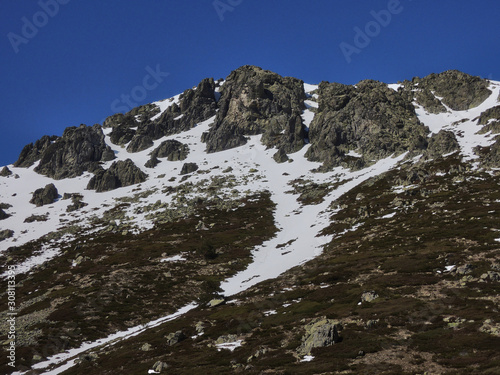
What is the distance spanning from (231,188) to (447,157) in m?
91.7

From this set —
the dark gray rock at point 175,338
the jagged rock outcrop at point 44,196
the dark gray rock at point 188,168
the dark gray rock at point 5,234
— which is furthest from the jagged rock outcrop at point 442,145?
the jagged rock outcrop at point 44,196

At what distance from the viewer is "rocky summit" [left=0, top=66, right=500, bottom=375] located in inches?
959

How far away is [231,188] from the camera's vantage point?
5920 inches

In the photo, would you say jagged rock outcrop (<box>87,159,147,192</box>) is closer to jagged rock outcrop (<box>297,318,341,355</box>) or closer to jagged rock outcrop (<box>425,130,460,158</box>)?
jagged rock outcrop (<box>425,130,460,158</box>)

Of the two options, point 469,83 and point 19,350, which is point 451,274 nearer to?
point 19,350

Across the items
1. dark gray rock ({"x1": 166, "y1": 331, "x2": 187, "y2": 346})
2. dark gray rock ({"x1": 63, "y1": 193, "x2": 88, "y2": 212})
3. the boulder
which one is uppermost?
dark gray rock ({"x1": 63, "y1": 193, "x2": 88, "y2": 212})

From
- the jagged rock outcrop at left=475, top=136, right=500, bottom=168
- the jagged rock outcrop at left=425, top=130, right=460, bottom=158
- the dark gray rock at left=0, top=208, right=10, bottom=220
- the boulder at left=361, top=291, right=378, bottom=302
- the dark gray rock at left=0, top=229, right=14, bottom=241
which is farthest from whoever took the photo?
the dark gray rock at left=0, top=208, right=10, bottom=220

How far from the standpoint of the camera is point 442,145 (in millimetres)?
123188

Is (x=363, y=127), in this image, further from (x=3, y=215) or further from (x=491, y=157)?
(x=3, y=215)

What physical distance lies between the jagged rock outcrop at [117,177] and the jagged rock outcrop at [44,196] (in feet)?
61.0

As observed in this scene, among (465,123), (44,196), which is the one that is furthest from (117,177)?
(465,123)

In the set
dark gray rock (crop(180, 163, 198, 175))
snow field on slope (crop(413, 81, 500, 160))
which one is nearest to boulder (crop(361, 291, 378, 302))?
snow field on slope (crop(413, 81, 500, 160))

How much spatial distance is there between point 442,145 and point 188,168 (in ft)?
428

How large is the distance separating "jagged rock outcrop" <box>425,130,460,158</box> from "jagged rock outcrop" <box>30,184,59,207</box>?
189 meters
